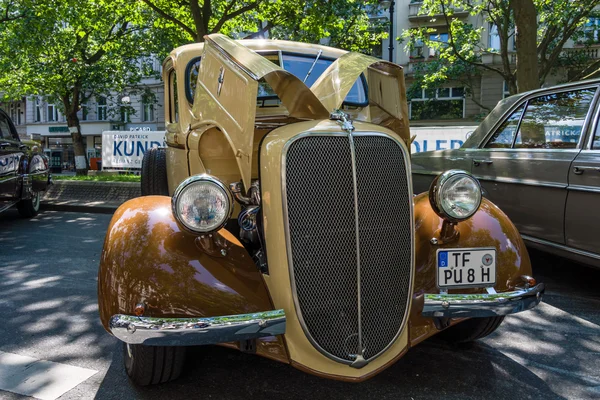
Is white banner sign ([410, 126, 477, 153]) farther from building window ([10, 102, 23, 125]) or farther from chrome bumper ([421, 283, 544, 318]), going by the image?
building window ([10, 102, 23, 125])

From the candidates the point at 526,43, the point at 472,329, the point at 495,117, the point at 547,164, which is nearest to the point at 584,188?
the point at 547,164

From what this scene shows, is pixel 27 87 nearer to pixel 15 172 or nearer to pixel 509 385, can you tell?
pixel 15 172

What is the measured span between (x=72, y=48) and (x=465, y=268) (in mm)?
17367

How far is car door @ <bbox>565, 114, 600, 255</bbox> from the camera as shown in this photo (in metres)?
3.57

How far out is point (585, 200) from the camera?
3.65 m

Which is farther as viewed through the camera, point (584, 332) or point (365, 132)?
point (584, 332)

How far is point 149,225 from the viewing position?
7.50ft

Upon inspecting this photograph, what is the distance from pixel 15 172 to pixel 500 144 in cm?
744

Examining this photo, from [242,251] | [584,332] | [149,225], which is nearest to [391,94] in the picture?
[242,251]

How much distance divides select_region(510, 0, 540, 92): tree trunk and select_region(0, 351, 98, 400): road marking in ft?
26.6

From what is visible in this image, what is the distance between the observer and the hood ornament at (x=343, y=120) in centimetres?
214

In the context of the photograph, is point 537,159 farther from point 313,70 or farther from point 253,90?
point 253,90

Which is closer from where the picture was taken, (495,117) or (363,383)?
(363,383)

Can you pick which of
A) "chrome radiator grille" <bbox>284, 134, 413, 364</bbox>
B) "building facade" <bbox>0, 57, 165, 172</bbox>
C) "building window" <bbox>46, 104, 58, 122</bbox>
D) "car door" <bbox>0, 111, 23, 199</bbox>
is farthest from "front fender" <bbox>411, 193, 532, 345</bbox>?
"building window" <bbox>46, 104, 58, 122</bbox>
